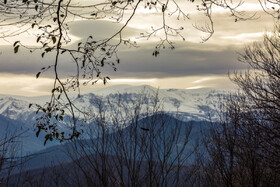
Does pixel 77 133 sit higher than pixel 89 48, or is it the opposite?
pixel 89 48

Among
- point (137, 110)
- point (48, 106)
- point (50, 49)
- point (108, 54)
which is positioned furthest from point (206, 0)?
point (137, 110)

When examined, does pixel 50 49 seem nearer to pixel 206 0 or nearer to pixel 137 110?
pixel 206 0

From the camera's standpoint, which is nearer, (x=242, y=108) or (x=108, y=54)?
(x=108, y=54)

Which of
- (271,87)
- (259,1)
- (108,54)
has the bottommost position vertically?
(271,87)

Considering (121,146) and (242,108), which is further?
(242,108)

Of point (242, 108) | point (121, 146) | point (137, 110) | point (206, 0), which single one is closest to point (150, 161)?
point (121, 146)

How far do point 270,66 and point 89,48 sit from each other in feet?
67.7

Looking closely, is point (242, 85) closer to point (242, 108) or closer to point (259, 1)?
point (242, 108)

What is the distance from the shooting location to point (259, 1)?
6.04 metres

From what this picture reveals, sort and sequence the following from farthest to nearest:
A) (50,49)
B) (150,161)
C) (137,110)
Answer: (137,110), (150,161), (50,49)

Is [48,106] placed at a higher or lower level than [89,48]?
lower

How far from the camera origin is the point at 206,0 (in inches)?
246

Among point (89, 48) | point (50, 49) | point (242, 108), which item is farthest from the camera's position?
point (242, 108)

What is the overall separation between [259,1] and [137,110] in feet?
15.7
